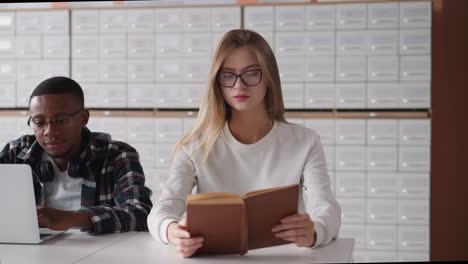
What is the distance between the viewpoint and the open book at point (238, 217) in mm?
1550

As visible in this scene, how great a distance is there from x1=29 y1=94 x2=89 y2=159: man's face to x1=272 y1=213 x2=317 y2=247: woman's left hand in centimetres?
98

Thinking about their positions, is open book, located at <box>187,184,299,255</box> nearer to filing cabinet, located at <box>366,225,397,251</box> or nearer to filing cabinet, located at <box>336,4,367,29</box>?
filing cabinet, located at <box>366,225,397,251</box>

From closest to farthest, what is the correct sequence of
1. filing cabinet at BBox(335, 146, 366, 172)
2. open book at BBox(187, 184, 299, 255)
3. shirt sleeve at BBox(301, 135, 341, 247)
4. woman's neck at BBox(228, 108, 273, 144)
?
1. open book at BBox(187, 184, 299, 255)
2. shirt sleeve at BBox(301, 135, 341, 247)
3. woman's neck at BBox(228, 108, 273, 144)
4. filing cabinet at BBox(335, 146, 366, 172)

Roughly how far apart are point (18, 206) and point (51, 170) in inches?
19.7

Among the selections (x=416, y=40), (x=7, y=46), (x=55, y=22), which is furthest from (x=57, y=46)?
(x=416, y=40)

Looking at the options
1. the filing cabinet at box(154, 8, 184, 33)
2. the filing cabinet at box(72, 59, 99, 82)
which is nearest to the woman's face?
the filing cabinet at box(154, 8, 184, 33)

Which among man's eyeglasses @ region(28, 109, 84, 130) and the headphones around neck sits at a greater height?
man's eyeglasses @ region(28, 109, 84, 130)

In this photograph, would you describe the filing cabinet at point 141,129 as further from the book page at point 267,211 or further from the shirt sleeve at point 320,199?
the book page at point 267,211

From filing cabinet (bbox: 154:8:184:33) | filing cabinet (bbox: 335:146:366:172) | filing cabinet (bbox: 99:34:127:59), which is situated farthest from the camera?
filing cabinet (bbox: 99:34:127:59)

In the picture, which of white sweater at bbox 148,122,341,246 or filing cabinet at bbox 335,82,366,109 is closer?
white sweater at bbox 148,122,341,246

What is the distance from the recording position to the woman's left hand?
5.36 feet

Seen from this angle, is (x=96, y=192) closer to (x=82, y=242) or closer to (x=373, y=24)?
(x=82, y=242)

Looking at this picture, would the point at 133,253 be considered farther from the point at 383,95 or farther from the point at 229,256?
the point at 383,95

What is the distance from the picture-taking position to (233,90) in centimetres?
199
